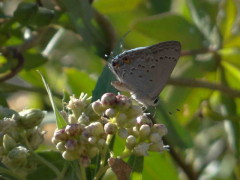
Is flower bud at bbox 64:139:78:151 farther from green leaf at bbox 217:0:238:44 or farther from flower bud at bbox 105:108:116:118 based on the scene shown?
green leaf at bbox 217:0:238:44

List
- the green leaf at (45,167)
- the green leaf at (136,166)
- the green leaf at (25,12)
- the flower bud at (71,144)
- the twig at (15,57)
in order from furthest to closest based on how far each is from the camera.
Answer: the twig at (15,57) < the green leaf at (25,12) < the green leaf at (45,167) < the green leaf at (136,166) < the flower bud at (71,144)

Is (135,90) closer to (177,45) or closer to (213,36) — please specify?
(177,45)

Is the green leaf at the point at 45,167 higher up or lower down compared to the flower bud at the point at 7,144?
lower down

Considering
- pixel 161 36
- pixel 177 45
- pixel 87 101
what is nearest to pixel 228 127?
pixel 161 36

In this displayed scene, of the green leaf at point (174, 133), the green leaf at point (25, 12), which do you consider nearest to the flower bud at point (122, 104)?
the green leaf at point (25, 12)

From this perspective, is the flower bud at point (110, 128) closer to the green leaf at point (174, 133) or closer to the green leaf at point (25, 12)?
the green leaf at point (25, 12)

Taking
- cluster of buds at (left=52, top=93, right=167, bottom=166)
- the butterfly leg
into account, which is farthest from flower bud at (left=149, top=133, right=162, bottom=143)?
the butterfly leg

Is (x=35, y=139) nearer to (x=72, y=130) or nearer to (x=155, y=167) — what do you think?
(x=72, y=130)
